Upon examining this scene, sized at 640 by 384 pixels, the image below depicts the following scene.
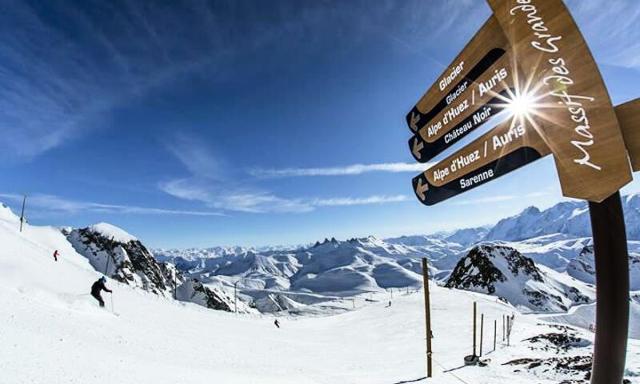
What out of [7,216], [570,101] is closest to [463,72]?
[570,101]

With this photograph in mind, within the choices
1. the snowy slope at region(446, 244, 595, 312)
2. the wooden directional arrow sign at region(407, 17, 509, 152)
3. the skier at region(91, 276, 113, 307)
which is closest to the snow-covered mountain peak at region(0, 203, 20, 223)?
the skier at region(91, 276, 113, 307)

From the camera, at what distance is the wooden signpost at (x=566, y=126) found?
3086 millimetres

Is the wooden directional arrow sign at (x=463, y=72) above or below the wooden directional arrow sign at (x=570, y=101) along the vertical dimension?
above

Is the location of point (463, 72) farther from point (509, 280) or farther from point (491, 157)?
point (509, 280)

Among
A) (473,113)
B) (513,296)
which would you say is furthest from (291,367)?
(513,296)

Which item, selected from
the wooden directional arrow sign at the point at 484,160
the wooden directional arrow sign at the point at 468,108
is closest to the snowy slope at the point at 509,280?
the wooden directional arrow sign at the point at 468,108

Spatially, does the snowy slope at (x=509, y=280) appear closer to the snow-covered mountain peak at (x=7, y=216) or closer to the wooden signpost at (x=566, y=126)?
the wooden signpost at (x=566, y=126)

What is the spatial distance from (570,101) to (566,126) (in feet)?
0.74

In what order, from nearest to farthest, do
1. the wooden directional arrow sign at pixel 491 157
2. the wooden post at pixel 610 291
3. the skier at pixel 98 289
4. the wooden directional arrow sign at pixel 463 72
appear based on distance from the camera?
the wooden post at pixel 610 291 → the wooden directional arrow sign at pixel 491 157 → the wooden directional arrow sign at pixel 463 72 → the skier at pixel 98 289

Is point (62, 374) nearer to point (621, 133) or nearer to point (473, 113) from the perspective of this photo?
point (473, 113)

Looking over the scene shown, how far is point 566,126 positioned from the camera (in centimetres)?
331

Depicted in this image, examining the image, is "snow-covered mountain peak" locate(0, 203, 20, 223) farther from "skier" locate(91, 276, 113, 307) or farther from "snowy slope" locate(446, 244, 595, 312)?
"snowy slope" locate(446, 244, 595, 312)

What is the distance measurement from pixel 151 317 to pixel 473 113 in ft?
85.3

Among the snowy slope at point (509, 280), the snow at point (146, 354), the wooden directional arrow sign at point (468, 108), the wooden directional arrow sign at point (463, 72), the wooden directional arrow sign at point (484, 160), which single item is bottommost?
the snowy slope at point (509, 280)
